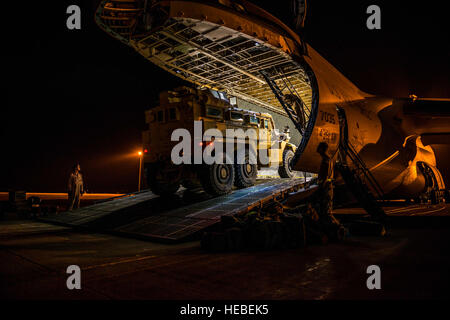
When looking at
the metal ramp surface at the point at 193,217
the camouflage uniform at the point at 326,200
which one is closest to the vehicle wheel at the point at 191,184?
the metal ramp surface at the point at 193,217

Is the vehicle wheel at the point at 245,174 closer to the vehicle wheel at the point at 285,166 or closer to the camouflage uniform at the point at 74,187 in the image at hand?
the vehicle wheel at the point at 285,166

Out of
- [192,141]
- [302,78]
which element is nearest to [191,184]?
[192,141]

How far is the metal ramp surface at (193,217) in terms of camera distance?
23.4 ft

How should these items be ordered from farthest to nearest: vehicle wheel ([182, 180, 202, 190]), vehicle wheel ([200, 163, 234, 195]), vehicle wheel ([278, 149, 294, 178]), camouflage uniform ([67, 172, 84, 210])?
vehicle wheel ([278, 149, 294, 178]) < camouflage uniform ([67, 172, 84, 210]) < vehicle wheel ([182, 180, 202, 190]) < vehicle wheel ([200, 163, 234, 195])

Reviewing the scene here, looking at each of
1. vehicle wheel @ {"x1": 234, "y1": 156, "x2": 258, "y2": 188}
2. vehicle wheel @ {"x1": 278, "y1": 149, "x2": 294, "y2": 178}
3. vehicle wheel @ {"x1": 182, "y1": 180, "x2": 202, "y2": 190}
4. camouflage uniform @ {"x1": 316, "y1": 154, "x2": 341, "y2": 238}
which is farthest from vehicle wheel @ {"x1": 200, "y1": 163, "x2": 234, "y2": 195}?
vehicle wheel @ {"x1": 278, "y1": 149, "x2": 294, "y2": 178}

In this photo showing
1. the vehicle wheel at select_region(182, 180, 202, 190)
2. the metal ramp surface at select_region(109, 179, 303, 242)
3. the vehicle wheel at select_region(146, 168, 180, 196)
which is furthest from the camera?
the vehicle wheel at select_region(182, 180, 202, 190)

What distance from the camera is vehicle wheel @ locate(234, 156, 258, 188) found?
11211mm

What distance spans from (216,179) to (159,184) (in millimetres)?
2564

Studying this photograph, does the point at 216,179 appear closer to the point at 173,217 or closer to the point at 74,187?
the point at 173,217

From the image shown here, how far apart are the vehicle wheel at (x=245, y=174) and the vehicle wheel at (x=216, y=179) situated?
68cm

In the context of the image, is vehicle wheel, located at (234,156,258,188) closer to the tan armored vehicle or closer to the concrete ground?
the tan armored vehicle

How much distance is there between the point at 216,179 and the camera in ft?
33.1

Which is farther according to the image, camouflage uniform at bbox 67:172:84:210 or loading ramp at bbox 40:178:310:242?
camouflage uniform at bbox 67:172:84:210
